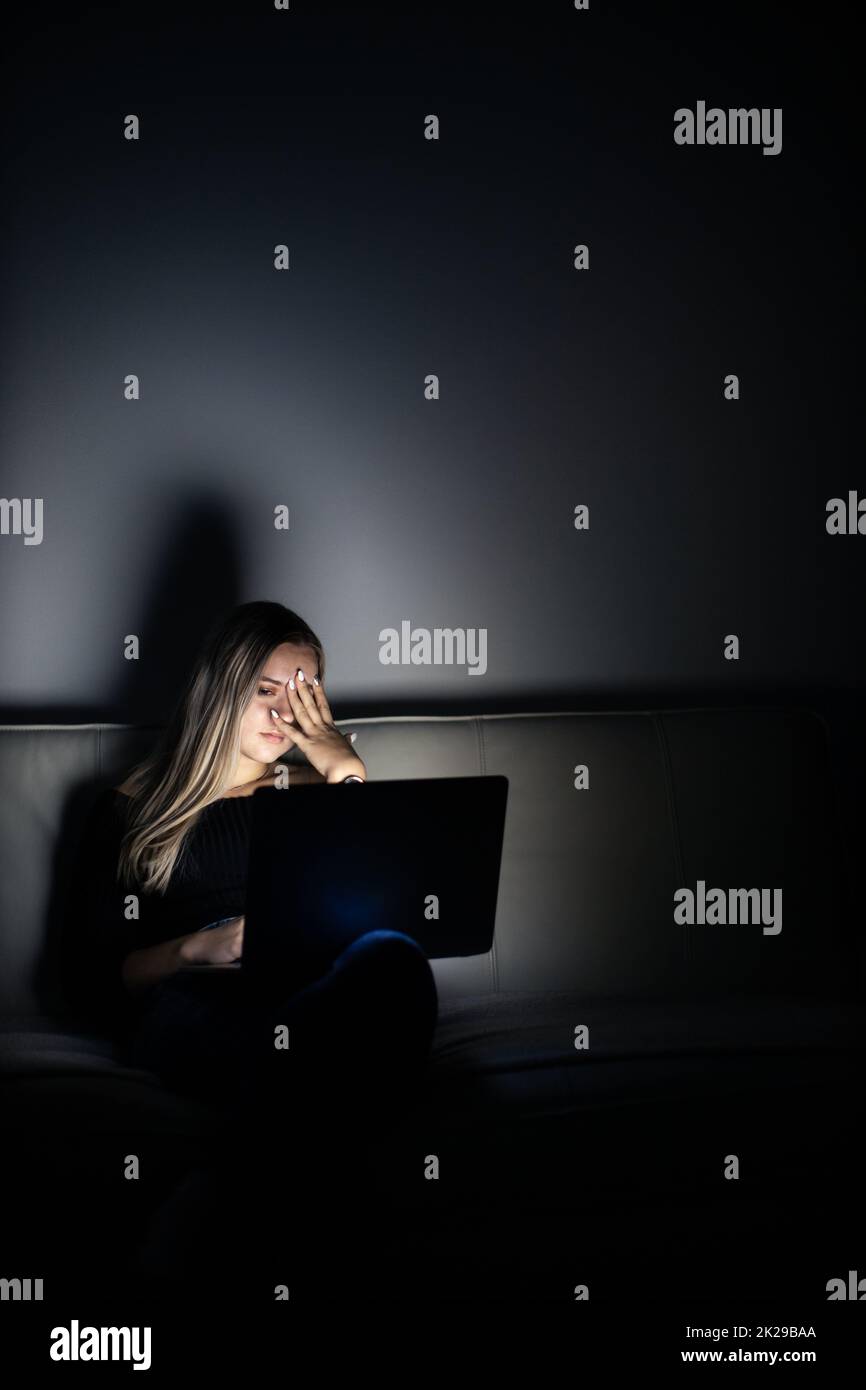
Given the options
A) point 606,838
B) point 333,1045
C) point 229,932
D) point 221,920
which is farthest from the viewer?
point 606,838

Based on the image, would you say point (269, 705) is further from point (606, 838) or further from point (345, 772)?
point (606, 838)

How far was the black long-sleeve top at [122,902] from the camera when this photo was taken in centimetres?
185

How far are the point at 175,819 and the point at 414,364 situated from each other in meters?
1.15

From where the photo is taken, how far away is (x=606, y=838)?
7.10ft

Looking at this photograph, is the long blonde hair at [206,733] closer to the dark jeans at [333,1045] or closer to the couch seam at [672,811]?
the dark jeans at [333,1045]

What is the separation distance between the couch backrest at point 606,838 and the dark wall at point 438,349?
1.12 ft

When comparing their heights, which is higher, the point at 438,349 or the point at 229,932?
the point at 438,349

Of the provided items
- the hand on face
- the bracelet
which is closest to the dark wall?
the hand on face

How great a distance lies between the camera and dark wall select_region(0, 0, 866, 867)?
246 centimetres

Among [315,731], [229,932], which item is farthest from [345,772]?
[229,932]

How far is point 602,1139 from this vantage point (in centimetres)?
154

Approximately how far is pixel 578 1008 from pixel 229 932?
590 millimetres

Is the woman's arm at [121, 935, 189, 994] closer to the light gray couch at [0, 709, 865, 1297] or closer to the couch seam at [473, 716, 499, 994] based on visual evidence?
the light gray couch at [0, 709, 865, 1297]
